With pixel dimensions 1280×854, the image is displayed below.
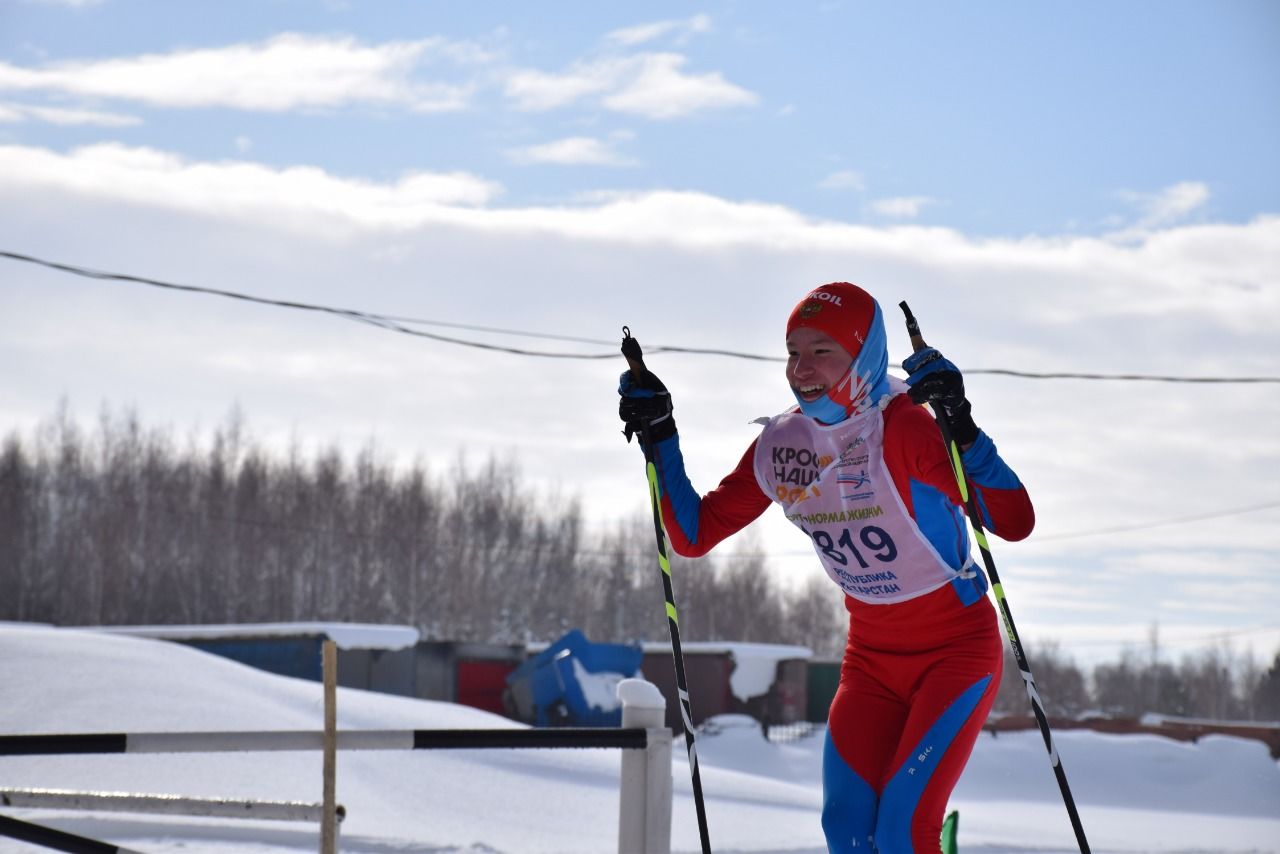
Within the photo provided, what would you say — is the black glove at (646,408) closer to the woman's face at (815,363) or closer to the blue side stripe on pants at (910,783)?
the woman's face at (815,363)

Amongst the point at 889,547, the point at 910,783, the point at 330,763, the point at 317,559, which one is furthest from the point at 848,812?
the point at 317,559

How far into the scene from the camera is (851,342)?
3.87 meters

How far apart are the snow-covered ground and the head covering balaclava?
422 cm

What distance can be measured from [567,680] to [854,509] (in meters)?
19.0

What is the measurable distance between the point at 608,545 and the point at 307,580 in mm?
13707

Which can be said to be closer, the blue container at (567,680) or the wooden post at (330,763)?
the wooden post at (330,763)

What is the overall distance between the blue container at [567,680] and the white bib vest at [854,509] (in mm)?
18365

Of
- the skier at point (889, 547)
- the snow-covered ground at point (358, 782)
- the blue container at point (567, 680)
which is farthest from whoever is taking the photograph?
the blue container at point (567, 680)

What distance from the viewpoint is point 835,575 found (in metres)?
4.01

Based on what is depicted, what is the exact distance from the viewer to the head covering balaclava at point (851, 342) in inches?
152

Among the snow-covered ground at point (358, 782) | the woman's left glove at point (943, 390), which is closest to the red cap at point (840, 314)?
the woman's left glove at point (943, 390)

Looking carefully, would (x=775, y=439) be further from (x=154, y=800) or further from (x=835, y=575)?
(x=154, y=800)

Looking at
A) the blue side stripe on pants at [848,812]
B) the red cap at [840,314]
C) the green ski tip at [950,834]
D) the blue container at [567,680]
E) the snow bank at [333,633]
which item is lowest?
the blue container at [567,680]

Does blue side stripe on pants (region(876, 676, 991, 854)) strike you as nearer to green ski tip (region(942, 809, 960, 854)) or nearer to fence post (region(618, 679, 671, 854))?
green ski tip (region(942, 809, 960, 854))
